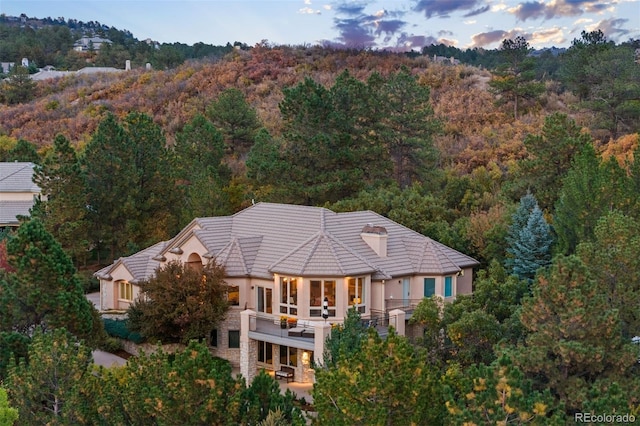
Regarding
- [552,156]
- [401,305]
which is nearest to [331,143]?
[552,156]

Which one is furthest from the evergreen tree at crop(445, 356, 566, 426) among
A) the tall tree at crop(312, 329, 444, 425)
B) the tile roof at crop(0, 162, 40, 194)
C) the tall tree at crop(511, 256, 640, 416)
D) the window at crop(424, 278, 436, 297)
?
the tile roof at crop(0, 162, 40, 194)

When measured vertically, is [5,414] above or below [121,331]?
above

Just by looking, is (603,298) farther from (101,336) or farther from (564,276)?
(101,336)

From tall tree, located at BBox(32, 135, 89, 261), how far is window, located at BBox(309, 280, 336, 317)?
51.2 ft

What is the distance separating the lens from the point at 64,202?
39.5 meters

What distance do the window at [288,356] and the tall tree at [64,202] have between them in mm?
15444

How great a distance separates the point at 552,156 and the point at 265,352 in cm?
1441

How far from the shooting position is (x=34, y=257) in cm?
2483

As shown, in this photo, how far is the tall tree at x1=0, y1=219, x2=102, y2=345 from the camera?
80.8ft

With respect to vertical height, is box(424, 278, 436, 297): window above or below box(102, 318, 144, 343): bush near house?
above

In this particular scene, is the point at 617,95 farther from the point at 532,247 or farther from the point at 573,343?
the point at 573,343

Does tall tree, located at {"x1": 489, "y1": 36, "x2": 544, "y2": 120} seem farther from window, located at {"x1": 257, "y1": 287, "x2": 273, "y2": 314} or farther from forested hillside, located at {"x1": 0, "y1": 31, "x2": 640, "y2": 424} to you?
window, located at {"x1": 257, "y1": 287, "x2": 273, "y2": 314}

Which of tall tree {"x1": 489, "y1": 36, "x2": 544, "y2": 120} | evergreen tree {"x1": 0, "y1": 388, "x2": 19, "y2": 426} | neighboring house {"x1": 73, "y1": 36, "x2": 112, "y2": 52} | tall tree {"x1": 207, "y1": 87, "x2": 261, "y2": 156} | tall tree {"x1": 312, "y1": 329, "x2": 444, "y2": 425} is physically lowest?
evergreen tree {"x1": 0, "y1": 388, "x2": 19, "y2": 426}

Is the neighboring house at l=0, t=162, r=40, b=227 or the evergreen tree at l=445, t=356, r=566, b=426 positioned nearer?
the evergreen tree at l=445, t=356, r=566, b=426
